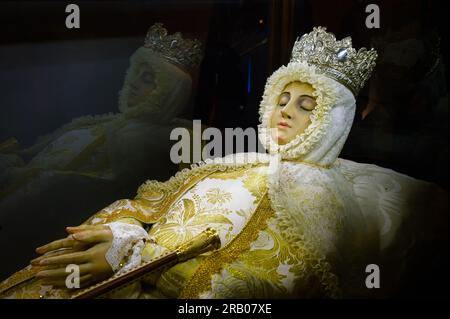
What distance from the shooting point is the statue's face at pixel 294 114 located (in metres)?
2.13

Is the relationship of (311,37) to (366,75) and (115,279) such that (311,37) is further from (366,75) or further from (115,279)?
(115,279)

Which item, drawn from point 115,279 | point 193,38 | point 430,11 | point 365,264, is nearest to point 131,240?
point 115,279

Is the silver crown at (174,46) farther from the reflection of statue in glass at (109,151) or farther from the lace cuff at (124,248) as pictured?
the lace cuff at (124,248)

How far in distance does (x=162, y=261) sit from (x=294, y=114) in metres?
0.75

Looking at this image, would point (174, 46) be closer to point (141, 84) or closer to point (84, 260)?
point (141, 84)

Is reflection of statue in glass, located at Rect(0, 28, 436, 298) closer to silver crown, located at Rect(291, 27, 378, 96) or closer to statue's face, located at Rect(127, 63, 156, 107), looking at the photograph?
silver crown, located at Rect(291, 27, 378, 96)

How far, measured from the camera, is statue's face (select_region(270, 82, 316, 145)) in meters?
2.13

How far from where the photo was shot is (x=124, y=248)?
5.97ft

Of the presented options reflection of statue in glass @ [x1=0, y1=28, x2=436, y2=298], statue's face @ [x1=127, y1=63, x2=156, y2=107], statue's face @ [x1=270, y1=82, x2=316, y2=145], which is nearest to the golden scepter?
reflection of statue in glass @ [x1=0, y1=28, x2=436, y2=298]

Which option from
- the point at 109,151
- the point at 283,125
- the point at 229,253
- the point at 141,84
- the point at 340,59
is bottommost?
the point at 229,253

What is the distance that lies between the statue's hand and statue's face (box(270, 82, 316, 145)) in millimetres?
741

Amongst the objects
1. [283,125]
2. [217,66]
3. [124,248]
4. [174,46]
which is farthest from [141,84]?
[124,248]

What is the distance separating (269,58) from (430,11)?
0.77 meters
